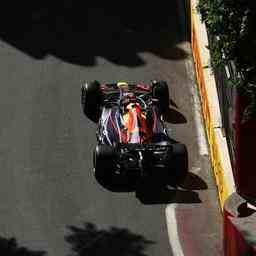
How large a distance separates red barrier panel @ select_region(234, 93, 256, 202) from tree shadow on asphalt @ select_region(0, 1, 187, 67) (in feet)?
24.7

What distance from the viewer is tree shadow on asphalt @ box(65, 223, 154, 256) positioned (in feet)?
55.2

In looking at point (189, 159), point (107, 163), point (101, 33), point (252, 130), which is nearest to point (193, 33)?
point (101, 33)

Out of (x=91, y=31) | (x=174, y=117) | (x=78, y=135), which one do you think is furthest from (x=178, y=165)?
(x=91, y=31)

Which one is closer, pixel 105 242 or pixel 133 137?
pixel 105 242

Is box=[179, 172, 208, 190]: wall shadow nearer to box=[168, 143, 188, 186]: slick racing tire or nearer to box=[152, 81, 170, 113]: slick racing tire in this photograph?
box=[168, 143, 188, 186]: slick racing tire

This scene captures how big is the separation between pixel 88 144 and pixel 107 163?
181 cm

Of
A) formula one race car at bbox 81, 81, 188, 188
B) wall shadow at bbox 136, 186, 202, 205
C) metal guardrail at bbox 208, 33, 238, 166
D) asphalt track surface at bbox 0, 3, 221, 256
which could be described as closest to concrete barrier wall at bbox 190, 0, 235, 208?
metal guardrail at bbox 208, 33, 238, 166

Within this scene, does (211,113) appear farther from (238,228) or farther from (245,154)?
(238,228)

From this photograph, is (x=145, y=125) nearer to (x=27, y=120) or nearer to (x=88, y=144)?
(x=88, y=144)

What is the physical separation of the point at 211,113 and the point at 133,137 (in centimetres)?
196

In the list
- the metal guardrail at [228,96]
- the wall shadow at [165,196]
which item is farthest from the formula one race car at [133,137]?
the metal guardrail at [228,96]

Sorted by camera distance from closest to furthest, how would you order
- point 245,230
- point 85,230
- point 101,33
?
point 245,230 → point 85,230 → point 101,33

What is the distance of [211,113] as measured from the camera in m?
19.0

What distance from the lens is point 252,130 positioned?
51.1 ft
